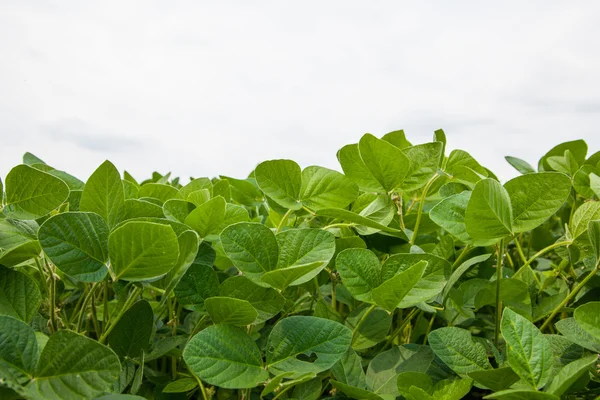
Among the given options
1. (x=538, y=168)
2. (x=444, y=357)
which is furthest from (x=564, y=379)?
(x=538, y=168)

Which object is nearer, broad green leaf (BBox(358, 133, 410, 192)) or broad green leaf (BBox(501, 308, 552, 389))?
broad green leaf (BBox(501, 308, 552, 389))

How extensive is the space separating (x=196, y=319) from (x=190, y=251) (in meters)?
0.20

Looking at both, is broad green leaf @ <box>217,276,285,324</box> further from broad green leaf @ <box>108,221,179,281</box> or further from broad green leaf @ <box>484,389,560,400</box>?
broad green leaf @ <box>484,389,560,400</box>

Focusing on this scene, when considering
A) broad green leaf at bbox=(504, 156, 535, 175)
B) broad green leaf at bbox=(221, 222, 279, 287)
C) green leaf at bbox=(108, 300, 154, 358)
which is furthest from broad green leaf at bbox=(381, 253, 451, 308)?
broad green leaf at bbox=(504, 156, 535, 175)

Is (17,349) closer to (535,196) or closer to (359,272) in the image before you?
(359,272)

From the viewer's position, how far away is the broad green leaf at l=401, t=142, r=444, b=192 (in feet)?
1.81

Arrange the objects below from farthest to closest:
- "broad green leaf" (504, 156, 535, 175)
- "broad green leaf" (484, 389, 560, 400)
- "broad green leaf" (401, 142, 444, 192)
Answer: "broad green leaf" (504, 156, 535, 175)
"broad green leaf" (401, 142, 444, 192)
"broad green leaf" (484, 389, 560, 400)

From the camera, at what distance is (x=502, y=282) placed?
526 millimetres

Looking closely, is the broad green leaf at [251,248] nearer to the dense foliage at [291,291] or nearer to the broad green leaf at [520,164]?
the dense foliage at [291,291]

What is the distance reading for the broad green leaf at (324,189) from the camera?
0.58 meters

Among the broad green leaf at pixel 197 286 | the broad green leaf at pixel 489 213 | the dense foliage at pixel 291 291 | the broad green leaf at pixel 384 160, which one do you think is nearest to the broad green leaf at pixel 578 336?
the dense foliage at pixel 291 291

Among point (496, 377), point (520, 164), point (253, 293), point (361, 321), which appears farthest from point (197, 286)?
point (520, 164)

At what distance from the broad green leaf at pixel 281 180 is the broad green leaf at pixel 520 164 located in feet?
1.67

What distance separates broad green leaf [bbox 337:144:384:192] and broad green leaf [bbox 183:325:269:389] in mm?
219
